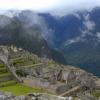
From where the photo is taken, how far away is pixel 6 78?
55812 millimetres

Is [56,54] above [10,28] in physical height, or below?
below

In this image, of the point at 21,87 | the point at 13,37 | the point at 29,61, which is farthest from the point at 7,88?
the point at 13,37

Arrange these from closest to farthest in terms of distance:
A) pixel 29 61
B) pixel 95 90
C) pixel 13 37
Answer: pixel 95 90, pixel 29 61, pixel 13 37

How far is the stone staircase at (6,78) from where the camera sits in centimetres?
5392

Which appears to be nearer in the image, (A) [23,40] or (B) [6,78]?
(B) [6,78]

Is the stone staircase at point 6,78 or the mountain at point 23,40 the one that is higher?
the mountain at point 23,40

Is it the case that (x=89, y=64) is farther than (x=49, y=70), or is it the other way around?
(x=89, y=64)

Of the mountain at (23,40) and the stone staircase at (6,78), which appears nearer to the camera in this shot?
the stone staircase at (6,78)

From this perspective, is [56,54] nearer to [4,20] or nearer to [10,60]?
[4,20]

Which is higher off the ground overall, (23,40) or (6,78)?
(23,40)

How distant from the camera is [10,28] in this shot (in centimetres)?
19338

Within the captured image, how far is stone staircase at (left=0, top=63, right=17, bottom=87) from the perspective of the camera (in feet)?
177

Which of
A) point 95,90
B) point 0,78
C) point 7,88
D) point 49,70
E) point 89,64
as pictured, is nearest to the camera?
point 7,88

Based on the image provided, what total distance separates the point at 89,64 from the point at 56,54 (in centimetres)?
1685
